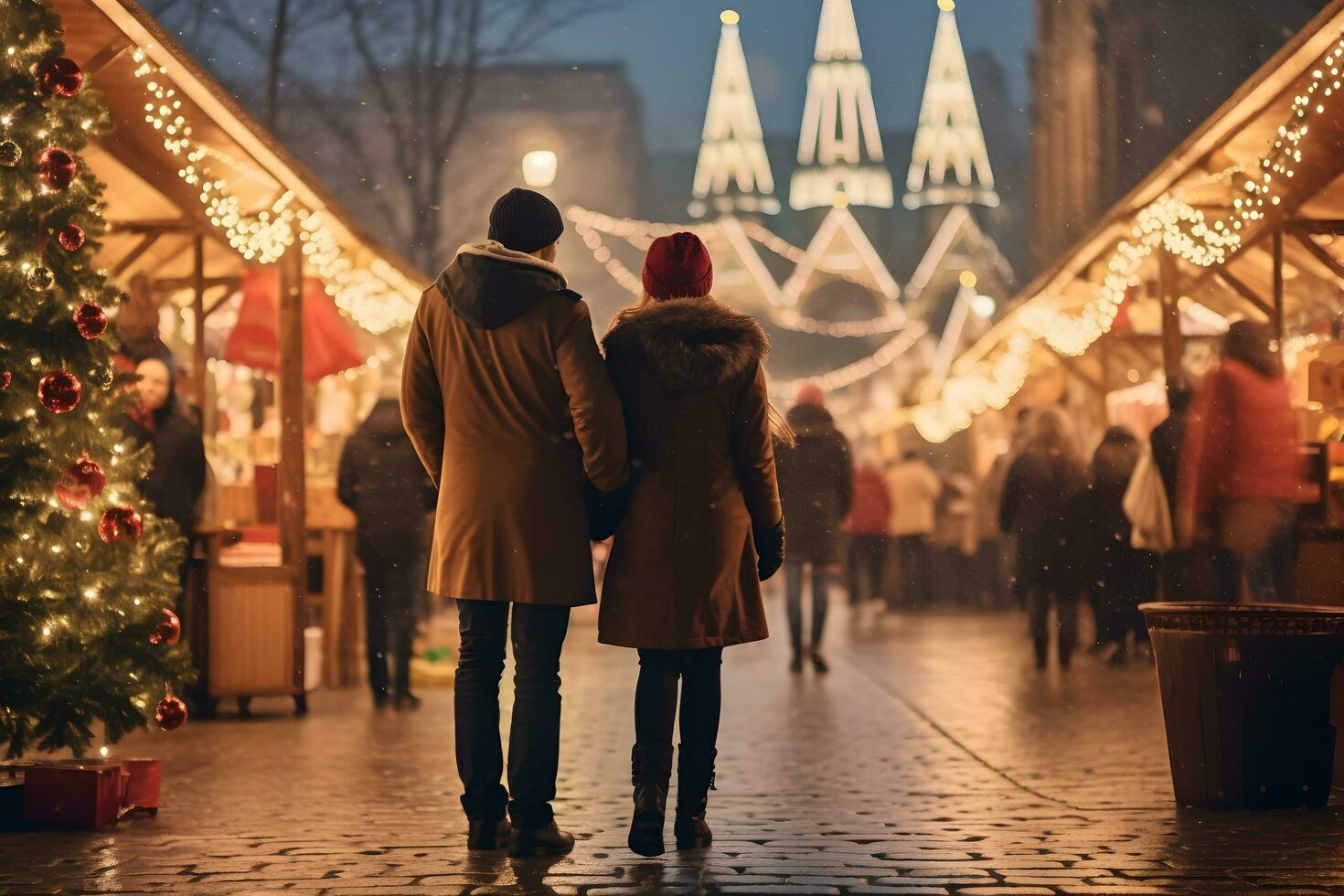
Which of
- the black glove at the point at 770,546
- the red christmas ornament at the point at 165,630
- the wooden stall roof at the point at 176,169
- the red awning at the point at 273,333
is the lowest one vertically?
the red christmas ornament at the point at 165,630

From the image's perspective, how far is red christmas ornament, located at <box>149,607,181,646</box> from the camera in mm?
6496

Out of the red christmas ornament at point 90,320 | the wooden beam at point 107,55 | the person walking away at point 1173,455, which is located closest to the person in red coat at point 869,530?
the person walking away at point 1173,455

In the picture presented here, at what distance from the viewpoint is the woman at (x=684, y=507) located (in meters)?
5.39

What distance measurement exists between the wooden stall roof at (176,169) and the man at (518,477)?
3.02m

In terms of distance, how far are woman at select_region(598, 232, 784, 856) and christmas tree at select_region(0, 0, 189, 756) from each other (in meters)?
1.89

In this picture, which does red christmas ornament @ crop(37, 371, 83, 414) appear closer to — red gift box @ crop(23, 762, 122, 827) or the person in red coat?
red gift box @ crop(23, 762, 122, 827)

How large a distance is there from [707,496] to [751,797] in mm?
1807

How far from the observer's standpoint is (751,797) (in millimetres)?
6863

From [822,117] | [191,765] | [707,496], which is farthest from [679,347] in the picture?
[822,117]

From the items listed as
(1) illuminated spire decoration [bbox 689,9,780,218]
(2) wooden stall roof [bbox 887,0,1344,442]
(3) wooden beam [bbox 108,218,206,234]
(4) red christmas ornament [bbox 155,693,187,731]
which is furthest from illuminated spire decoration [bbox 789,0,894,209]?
(4) red christmas ornament [bbox 155,693,187,731]

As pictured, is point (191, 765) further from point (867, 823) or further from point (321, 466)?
point (321, 466)

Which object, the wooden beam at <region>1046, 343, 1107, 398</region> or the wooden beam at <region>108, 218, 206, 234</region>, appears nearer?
the wooden beam at <region>108, 218, 206, 234</region>

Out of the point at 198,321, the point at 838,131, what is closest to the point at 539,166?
the point at 198,321

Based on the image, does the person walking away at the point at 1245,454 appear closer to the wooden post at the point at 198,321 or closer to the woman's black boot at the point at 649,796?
the woman's black boot at the point at 649,796
